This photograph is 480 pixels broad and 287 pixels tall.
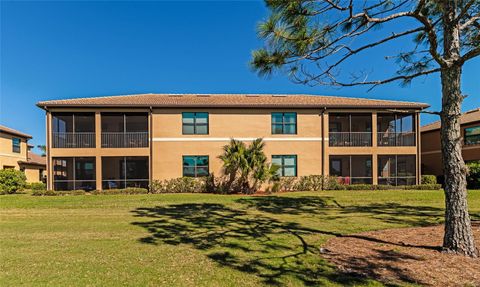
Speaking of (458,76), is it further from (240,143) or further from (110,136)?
(110,136)

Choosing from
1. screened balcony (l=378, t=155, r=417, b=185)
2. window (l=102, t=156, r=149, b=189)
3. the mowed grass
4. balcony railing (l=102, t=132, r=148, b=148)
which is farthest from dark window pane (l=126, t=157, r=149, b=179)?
screened balcony (l=378, t=155, r=417, b=185)

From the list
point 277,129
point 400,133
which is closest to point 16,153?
point 277,129

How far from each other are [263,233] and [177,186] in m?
12.0

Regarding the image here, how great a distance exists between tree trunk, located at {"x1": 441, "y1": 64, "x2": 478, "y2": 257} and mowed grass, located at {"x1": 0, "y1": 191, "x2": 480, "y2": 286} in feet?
8.46

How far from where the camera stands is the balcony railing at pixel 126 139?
64.7 feet

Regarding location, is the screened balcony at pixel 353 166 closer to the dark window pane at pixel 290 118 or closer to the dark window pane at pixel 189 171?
the dark window pane at pixel 290 118

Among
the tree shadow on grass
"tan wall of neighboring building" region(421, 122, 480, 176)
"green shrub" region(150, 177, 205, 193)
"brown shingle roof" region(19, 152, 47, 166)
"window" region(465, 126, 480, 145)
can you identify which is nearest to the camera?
the tree shadow on grass

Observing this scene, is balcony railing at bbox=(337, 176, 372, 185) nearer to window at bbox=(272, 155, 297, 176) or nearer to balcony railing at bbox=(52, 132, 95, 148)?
window at bbox=(272, 155, 297, 176)

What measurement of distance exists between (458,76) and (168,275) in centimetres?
682

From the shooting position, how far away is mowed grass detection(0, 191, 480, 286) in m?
4.84

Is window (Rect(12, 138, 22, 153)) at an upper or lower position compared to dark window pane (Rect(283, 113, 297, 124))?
lower

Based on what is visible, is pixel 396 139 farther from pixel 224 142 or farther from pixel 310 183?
pixel 224 142

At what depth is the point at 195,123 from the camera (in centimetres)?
1991

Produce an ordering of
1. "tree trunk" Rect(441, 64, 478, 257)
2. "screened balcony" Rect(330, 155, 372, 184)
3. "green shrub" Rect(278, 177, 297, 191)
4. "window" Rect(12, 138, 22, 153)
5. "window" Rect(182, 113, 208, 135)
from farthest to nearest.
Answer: "window" Rect(12, 138, 22, 153), "screened balcony" Rect(330, 155, 372, 184), "window" Rect(182, 113, 208, 135), "green shrub" Rect(278, 177, 297, 191), "tree trunk" Rect(441, 64, 478, 257)
